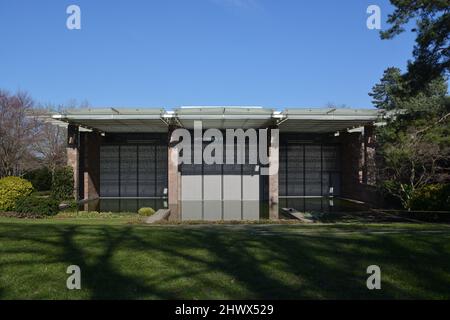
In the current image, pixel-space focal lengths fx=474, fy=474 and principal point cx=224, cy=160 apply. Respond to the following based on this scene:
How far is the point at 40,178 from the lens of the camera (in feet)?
139

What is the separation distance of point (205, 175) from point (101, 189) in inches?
347

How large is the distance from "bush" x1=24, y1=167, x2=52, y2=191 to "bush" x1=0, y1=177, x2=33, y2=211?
1950 cm

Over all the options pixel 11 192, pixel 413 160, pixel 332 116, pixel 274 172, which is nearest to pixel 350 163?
pixel 332 116

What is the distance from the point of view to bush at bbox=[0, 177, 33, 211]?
21219mm

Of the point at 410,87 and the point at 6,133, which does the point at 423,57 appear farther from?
the point at 6,133

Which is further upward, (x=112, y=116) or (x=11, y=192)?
(x=112, y=116)

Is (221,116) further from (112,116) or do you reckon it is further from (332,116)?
(332,116)

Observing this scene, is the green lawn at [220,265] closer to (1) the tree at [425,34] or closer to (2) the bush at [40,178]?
(1) the tree at [425,34]

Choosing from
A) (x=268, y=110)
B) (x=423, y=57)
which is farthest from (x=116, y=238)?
(x=268, y=110)

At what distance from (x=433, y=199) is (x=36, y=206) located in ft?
55.4

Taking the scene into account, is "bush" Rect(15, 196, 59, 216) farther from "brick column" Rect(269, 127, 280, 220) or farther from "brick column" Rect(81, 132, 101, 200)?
"brick column" Rect(81, 132, 101, 200)

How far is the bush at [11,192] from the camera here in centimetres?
2122
